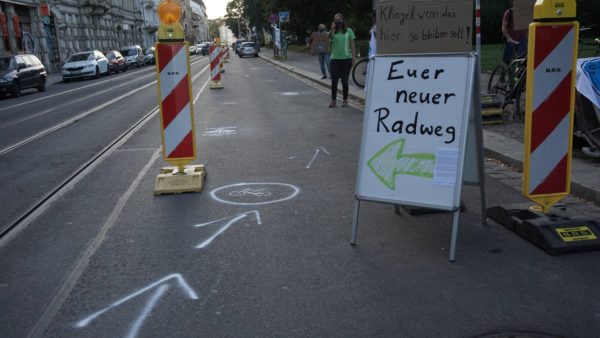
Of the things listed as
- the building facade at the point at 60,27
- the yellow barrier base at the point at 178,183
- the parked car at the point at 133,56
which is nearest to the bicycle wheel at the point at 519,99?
the yellow barrier base at the point at 178,183

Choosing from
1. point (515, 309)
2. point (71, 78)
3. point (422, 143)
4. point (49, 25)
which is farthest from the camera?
point (49, 25)

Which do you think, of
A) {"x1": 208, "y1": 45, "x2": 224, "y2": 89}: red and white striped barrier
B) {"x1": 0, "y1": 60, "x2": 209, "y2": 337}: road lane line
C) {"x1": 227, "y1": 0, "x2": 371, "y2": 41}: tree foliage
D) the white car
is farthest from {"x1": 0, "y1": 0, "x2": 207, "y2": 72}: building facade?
{"x1": 0, "y1": 60, "x2": 209, "y2": 337}: road lane line

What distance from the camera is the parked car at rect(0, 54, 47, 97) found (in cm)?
2284

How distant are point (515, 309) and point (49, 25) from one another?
155 ft

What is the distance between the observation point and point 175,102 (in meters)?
6.41

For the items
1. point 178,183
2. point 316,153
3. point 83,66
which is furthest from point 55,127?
point 83,66

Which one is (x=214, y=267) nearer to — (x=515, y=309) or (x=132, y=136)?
(x=515, y=309)

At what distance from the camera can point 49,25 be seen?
145 feet

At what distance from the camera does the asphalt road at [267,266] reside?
336 cm

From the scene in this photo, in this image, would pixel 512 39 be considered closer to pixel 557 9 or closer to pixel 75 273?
pixel 557 9

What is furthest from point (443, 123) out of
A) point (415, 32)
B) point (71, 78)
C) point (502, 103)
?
point (71, 78)

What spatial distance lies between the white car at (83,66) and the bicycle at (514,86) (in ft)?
→ 86.2

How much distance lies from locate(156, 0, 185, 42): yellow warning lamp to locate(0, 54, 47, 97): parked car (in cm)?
1912

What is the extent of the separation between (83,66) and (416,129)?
1196 inches
